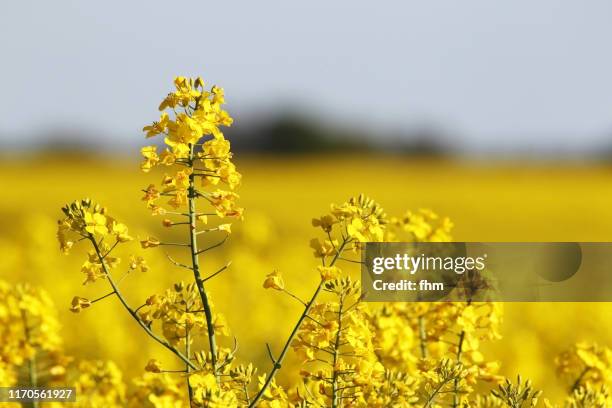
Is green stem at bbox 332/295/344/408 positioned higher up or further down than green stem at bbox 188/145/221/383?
further down

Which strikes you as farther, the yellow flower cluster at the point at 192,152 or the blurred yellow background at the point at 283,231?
the blurred yellow background at the point at 283,231

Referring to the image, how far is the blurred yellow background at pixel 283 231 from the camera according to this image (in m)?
7.34

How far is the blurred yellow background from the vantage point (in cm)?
734

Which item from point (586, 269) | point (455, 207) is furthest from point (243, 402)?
point (455, 207)

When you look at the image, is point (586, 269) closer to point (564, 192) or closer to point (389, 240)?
point (389, 240)

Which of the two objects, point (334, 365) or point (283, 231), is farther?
point (283, 231)

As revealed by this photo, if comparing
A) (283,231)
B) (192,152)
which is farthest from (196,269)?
(283,231)

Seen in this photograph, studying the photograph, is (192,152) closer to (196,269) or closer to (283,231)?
(196,269)

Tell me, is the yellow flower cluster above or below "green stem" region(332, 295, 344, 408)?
above

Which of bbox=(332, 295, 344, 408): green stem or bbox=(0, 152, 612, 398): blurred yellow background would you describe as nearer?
bbox=(332, 295, 344, 408): green stem

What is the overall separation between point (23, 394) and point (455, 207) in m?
22.6

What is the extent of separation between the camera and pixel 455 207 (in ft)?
84.6

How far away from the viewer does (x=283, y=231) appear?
20062 mm

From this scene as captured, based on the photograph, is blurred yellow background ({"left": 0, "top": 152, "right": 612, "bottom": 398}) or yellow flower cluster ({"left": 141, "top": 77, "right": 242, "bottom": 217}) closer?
yellow flower cluster ({"left": 141, "top": 77, "right": 242, "bottom": 217})
